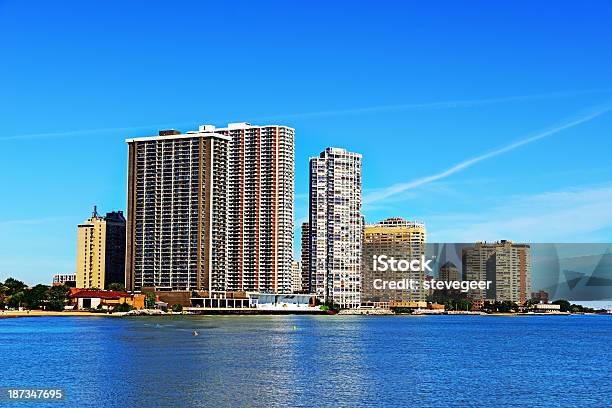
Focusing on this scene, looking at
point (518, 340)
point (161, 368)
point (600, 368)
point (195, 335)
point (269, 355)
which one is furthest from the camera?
point (518, 340)

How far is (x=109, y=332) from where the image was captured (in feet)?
452

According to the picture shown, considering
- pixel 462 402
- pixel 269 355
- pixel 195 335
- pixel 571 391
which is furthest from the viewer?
pixel 195 335

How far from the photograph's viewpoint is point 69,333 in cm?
13525

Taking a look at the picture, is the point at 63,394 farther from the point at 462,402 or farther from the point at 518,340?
the point at 518,340

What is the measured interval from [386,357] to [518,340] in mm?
49619

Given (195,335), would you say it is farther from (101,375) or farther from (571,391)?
(571,391)

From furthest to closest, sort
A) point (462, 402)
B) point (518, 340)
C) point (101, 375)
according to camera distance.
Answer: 1. point (518, 340)
2. point (101, 375)
3. point (462, 402)

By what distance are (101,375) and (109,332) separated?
222ft

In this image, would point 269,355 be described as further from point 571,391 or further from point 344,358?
point 571,391

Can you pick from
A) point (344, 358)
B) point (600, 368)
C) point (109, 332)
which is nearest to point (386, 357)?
point (344, 358)

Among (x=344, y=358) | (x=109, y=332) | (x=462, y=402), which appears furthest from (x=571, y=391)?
(x=109, y=332)

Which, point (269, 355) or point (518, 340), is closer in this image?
point (269, 355)

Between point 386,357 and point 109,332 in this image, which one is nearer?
point 386,357

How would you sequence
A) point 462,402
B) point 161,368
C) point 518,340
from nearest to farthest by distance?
point 462,402 → point 161,368 → point 518,340
